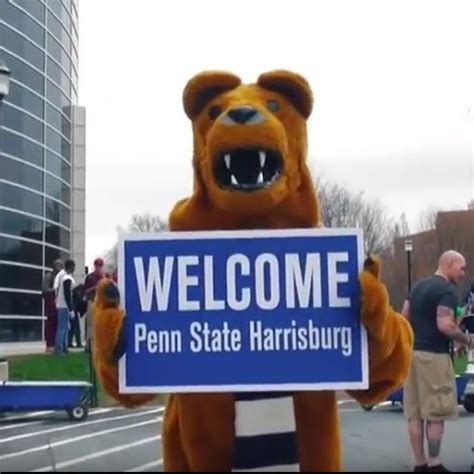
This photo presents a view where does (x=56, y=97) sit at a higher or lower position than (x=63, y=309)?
higher

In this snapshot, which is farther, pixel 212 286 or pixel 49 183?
pixel 49 183

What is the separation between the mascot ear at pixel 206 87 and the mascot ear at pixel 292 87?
0.14 meters

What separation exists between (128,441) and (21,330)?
1844 cm

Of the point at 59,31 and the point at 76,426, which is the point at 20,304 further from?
Answer: the point at 76,426

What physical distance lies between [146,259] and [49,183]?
28.2 m

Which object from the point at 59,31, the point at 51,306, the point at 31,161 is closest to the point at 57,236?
the point at 31,161

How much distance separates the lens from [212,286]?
144 inches

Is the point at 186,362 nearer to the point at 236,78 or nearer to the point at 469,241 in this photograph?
the point at 236,78

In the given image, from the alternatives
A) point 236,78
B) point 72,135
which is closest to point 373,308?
point 236,78

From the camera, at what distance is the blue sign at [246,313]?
11.8 feet

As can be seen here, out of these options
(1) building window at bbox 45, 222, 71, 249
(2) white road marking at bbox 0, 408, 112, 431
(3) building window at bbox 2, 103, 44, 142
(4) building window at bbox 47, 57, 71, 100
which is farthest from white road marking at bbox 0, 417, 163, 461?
(4) building window at bbox 47, 57, 71, 100

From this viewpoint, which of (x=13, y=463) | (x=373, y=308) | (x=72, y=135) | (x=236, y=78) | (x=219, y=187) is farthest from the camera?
(x=72, y=135)

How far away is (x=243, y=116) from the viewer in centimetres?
390

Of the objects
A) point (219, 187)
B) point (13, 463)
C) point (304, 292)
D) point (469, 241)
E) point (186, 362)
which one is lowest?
point (13, 463)
